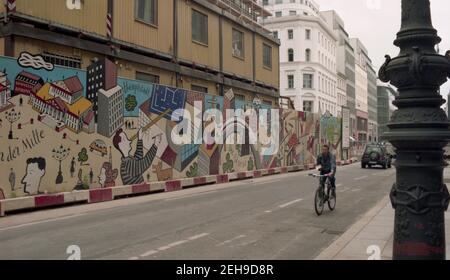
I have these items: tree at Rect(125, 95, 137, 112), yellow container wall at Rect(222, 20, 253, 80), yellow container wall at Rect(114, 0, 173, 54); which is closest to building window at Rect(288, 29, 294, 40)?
yellow container wall at Rect(222, 20, 253, 80)

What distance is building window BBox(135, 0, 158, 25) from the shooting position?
2297cm

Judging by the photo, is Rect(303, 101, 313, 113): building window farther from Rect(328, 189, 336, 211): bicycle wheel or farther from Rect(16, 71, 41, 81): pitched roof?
Rect(16, 71, 41, 81): pitched roof

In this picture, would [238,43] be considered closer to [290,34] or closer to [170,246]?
[170,246]

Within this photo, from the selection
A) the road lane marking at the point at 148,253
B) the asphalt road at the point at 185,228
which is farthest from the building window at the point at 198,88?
the road lane marking at the point at 148,253

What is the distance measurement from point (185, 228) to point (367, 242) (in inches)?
142

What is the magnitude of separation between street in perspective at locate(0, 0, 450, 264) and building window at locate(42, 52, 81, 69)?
0.24 feet

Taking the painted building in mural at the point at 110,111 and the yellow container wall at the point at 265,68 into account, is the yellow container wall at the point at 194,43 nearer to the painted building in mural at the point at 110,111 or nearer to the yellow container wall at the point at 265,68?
the yellow container wall at the point at 265,68

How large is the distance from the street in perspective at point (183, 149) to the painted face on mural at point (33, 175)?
0.04 meters

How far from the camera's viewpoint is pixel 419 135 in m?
3.66

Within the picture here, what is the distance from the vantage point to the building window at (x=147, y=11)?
75.4 feet

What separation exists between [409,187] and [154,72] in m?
21.0

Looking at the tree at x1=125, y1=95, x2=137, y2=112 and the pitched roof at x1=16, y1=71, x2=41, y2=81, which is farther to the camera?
the tree at x1=125, y1=95, x2=137, y2=112

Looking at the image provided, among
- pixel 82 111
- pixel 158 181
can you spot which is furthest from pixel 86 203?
pixel 158 181

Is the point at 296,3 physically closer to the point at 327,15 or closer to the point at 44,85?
the point at 327,15
